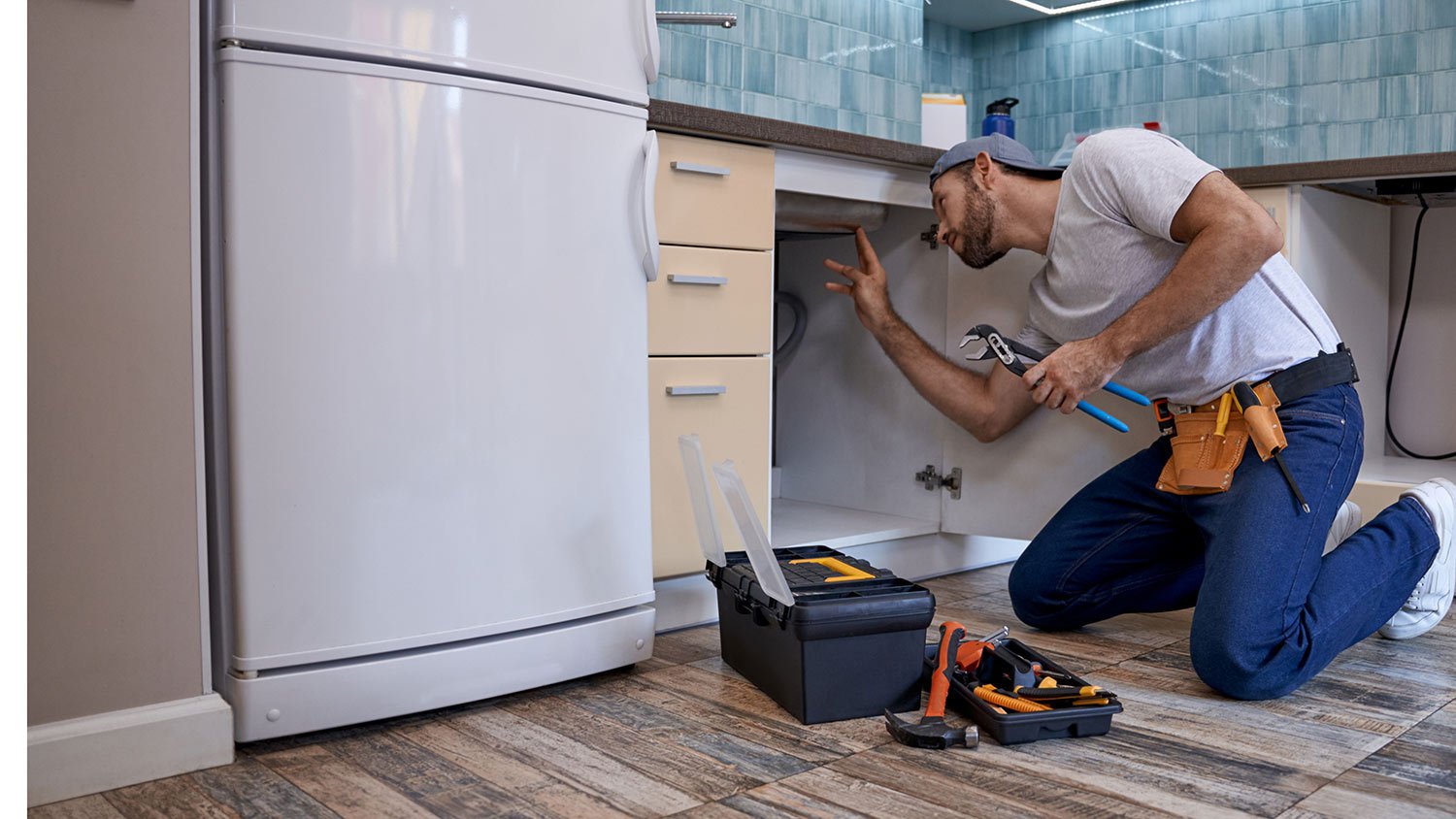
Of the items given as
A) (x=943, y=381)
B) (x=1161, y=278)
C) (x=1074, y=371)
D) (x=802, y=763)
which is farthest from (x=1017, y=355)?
(x=802, y=763)

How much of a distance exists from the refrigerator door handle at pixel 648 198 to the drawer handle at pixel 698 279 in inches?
7.5

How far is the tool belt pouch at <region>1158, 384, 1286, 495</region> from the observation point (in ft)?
5.62

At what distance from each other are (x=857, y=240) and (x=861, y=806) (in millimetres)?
1333

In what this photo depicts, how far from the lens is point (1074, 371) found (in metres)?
1.79

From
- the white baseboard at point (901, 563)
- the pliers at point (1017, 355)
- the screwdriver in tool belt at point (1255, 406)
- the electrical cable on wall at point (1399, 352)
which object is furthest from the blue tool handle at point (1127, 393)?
the electrical cable on wall at point (1399, 352)

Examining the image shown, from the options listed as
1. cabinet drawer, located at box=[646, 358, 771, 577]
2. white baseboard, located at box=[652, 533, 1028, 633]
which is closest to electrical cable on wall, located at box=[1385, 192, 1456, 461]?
white baseboard, located at box=[652, 533, 1028, 633]

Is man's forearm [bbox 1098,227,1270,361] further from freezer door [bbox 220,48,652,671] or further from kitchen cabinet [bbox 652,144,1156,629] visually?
freezer door [bbox 220,48,652,671]

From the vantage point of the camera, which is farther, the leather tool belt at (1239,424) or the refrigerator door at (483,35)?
the leather tool belt at (1239,424)

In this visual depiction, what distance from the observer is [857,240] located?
2.30 meters

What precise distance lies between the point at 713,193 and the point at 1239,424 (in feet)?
2.95

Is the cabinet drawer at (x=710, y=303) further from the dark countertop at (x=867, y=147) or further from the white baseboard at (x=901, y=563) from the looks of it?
the white baseboard at (x=901, y=563)

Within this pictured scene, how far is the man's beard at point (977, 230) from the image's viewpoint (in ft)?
6.67
